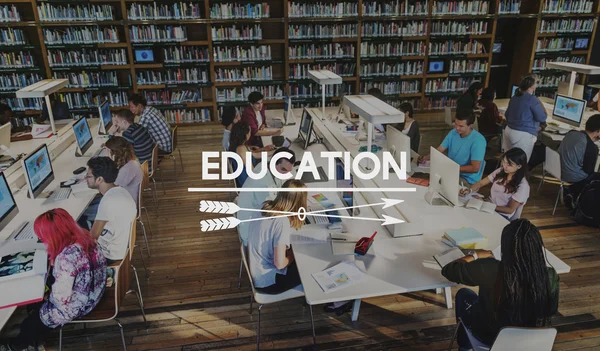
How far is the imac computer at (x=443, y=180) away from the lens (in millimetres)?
3202

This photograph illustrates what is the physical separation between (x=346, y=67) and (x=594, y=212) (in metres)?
5.04

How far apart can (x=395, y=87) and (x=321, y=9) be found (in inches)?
81.3

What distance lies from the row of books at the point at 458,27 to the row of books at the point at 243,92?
314 centimetres

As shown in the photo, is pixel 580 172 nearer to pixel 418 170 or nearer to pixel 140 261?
pixel 418 170

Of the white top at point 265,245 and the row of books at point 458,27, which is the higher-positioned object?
the row of books at point 458,27

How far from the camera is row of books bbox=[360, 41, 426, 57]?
8234 millimetres

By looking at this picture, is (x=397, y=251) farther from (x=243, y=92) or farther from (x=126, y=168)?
(x=243, y=92)

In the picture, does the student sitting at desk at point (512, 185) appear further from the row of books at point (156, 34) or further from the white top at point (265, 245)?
the row of books at point (156, 34)

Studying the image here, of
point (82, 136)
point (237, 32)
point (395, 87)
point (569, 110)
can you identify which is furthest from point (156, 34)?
point (569, 110)

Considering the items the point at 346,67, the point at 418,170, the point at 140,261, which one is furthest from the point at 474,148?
the point at 346,67

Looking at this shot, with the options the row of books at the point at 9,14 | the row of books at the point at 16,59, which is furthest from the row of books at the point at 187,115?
the row of books at the point at 9,14

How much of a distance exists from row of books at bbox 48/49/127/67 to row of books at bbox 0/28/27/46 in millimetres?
468

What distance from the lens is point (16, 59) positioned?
24.5 feet

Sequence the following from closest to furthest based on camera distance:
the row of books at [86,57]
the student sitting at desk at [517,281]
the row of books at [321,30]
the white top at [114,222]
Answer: the student sitting at desk at [517,281] → the white top at [114,222] → the row of books at [86,57] → the row of books at [321,30]
